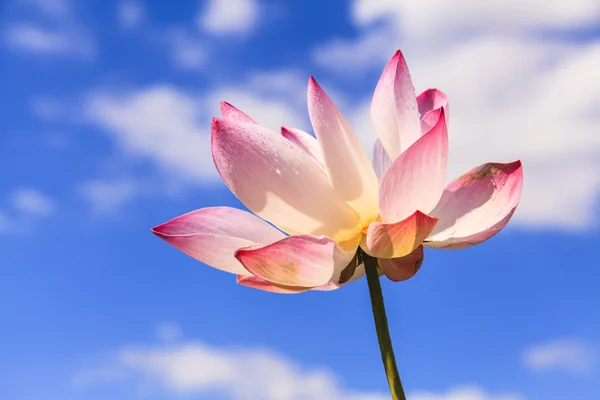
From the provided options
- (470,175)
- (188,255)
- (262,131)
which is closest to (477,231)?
(470,175)

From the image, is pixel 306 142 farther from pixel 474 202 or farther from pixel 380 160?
pixel 474 202

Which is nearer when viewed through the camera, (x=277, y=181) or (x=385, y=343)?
(x=385, y=343)

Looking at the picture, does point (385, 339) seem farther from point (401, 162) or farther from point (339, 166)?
point (339, 166)

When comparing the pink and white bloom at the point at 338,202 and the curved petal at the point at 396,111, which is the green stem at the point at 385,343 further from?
the curved petal at the point at 396,111

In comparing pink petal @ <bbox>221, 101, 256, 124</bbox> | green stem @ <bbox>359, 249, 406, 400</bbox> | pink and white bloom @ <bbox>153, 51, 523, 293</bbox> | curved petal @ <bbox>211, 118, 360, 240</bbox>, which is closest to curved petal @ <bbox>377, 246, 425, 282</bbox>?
pink and white bloom @ <bbox>153, 51, 523, 293</bbox>

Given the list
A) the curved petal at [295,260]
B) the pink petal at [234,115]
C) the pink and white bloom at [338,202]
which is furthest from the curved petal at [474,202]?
the pink petal at [234,115]

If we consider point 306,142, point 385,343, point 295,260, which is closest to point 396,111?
point 306,142

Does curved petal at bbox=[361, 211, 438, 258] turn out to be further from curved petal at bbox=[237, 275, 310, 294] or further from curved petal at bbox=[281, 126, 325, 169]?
curved petal at bbox=[281, 126, 325, 169]
